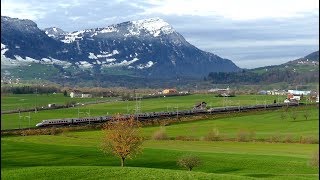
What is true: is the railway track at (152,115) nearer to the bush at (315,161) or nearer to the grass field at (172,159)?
the grass field at (172,159)

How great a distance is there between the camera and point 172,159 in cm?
6294

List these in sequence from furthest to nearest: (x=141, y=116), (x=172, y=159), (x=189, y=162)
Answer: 1. (x=141, y=116)
2. (x=172, y=159)
3. (x=189, y=162)

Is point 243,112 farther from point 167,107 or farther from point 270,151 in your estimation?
point 270,151

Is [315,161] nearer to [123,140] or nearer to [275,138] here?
[123,140]

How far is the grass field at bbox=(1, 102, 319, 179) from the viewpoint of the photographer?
3812 centimetres

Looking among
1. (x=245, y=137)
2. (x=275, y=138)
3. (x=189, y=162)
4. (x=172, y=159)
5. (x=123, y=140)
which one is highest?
(x=123, y=140)

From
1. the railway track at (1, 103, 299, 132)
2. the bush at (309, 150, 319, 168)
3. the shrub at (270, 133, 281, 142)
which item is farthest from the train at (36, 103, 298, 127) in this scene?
the bush at (309, 150, 319, 168)

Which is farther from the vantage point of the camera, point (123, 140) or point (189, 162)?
point (123, 140)

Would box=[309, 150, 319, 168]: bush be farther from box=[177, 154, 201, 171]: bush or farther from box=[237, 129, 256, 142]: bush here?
box=[237, 129, 256, 142]: bush

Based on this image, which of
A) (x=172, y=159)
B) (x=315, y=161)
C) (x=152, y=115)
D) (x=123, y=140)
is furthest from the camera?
(x=152, y=115)

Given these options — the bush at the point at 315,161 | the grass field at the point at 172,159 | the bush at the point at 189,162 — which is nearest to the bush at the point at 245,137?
the grass field at the point at 172,159

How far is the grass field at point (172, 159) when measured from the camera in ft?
125

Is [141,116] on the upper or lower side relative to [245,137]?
upper

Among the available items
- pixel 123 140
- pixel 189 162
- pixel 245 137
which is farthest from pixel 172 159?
pixel 245 137
